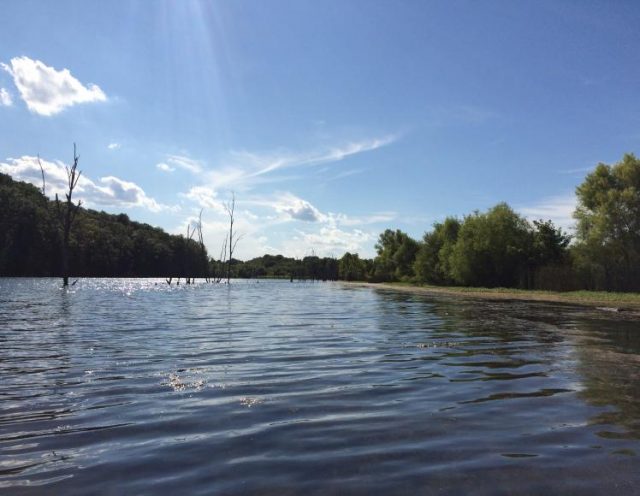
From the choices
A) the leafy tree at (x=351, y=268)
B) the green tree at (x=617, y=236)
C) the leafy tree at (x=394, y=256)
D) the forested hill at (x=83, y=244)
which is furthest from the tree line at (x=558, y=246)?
the leafy tree at (x=351, y=268)

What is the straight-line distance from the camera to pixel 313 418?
23.1 feet

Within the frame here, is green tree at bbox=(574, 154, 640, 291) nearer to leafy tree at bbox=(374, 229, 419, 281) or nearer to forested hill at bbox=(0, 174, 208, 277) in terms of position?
leafy tree at bbox=(374, 229, 419, 281)

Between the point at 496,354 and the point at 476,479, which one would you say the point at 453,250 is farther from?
the point at 476,479

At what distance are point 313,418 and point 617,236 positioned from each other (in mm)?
55130

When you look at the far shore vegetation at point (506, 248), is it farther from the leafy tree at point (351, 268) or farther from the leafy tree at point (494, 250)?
the leafy tree at point (351, 268)

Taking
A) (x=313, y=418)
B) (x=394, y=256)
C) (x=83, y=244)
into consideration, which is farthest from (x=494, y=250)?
(x=83, y=244)

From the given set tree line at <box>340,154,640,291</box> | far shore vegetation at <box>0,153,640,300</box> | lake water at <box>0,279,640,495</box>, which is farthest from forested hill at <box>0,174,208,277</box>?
lake water at <box>0,279,640,495</box>

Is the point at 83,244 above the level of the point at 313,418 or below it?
above

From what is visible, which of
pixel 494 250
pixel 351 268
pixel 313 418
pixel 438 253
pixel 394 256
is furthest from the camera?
pixel 351 268

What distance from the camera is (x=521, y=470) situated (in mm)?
5164

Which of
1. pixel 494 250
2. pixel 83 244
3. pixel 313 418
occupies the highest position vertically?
pixel 83 244

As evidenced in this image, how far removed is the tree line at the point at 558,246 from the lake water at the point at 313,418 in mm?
43735

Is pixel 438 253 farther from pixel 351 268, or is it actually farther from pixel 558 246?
pixel 351 268

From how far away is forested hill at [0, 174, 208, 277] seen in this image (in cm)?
12319
